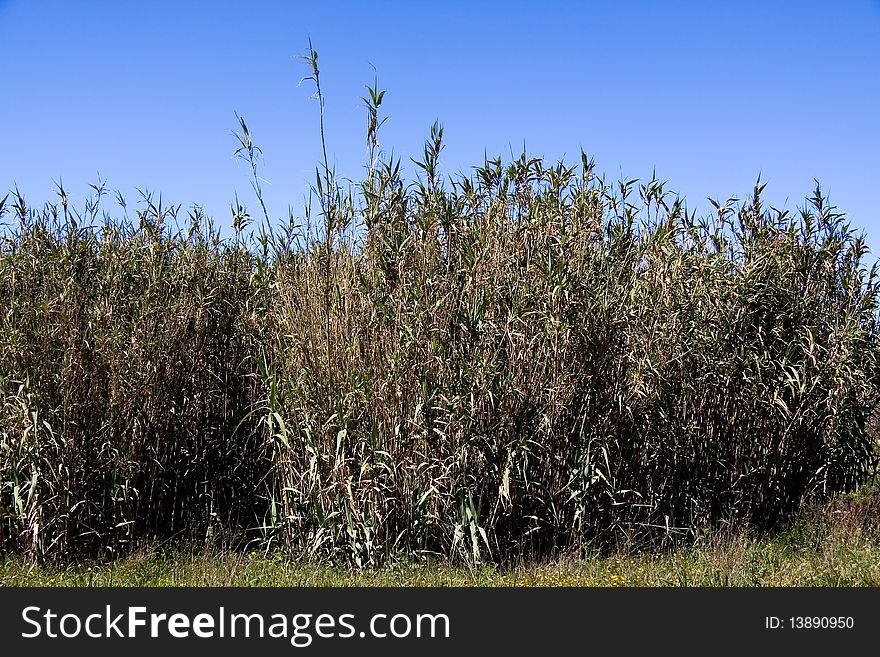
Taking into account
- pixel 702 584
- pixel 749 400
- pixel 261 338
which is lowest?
pixel 702 584

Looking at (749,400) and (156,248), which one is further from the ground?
(156,248)

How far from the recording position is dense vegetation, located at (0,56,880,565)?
5.11 metres

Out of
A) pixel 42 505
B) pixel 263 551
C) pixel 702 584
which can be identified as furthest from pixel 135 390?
pixel 702 584

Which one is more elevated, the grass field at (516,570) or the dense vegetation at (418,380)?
the dense vegetation at (418,380)

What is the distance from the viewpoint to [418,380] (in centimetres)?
509

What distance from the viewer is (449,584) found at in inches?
187

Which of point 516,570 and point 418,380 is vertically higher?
point 418,380

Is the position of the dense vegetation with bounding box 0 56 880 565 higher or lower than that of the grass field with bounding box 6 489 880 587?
higher

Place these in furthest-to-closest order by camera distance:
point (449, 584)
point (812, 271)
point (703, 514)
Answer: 1. point (812, 271)
2. point (703, 514)
3. point (449, 584)

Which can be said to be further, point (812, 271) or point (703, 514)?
point (812, 271)

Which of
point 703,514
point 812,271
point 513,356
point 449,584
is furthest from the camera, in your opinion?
point 812,271

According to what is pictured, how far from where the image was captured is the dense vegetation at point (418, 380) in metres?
5.11

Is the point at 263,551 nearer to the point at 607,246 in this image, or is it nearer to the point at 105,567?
the point at 105,567

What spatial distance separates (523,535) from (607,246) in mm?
1959
